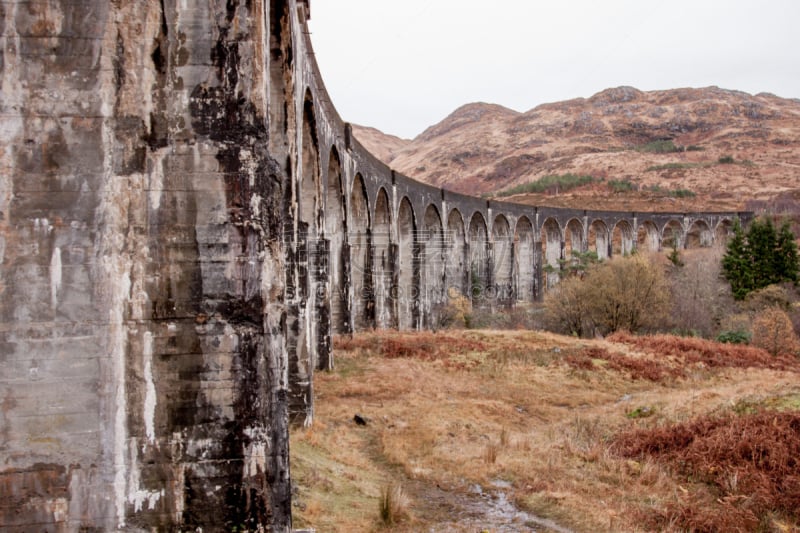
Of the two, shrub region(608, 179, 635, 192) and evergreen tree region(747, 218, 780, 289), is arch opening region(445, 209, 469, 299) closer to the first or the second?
evergreen tree region(747, 218, 780, 289)

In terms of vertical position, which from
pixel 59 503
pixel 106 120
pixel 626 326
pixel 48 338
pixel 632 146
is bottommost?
pixel 626 326

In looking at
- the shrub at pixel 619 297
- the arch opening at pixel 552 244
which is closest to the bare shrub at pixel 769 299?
the shrub at pixel 619 297

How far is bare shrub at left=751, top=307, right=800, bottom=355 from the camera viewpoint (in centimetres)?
1944

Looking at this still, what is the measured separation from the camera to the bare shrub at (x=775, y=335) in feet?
63.8

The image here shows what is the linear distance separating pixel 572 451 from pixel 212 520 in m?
5.98

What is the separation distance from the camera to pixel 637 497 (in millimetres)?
6539

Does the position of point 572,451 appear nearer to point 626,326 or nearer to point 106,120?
point 106,120

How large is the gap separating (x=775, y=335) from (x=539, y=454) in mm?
15967

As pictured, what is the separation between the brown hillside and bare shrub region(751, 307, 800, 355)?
1469 inches

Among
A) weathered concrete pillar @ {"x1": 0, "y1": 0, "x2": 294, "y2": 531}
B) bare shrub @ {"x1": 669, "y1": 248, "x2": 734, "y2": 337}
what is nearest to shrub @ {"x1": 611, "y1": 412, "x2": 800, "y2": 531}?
weathered concrete pillar @ {"x1": 0, "y1": 0, "x2": 294, "y2": 531}

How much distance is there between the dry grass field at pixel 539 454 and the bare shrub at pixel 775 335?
20.1 ft

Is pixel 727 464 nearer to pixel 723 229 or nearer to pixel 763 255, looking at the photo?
pixel 763 255

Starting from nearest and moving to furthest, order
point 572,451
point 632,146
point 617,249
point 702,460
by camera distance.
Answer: point 702,460
point 572,451
point 617,249
point 632,146

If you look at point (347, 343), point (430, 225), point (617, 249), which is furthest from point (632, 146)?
point (347, 343)
